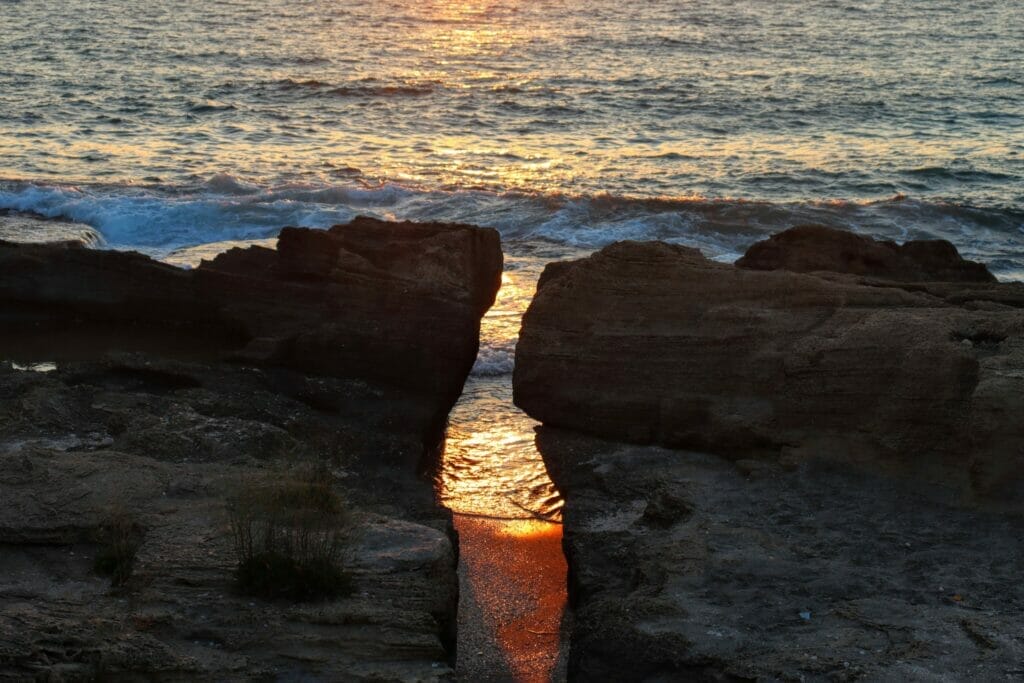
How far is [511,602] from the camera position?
27.2 feet

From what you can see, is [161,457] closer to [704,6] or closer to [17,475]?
[17,475]

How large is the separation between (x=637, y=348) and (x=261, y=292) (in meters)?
3.48

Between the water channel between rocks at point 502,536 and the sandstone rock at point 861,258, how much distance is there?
2.70 meters

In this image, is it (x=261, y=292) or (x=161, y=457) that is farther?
(x=261, y=292)

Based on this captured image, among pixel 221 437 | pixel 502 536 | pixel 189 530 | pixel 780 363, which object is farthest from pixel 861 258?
pixel 189 530

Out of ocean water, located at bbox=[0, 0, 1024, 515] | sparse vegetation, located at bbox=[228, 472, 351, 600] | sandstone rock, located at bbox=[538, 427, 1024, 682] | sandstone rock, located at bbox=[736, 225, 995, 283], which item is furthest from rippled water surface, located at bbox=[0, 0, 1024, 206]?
sparse vegetation, located at bbox=[228, 472, 351, 600]

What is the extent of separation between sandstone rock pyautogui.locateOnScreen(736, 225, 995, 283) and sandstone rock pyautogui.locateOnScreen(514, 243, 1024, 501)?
0.99 meters

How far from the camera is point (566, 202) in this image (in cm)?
2162

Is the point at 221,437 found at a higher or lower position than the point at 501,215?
higher

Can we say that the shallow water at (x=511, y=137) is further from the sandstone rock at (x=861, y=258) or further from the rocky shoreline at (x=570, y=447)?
the sandstone rock at (x=861, y=258)

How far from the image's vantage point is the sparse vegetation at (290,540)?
7.02 m

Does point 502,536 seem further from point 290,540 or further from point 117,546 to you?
point 117,546

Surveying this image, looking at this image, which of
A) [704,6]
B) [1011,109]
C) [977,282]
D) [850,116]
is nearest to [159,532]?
[977,282]

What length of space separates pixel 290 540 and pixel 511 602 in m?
1.77
